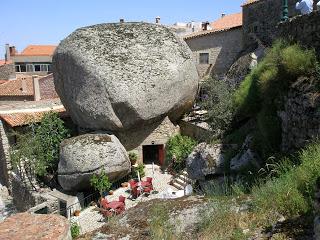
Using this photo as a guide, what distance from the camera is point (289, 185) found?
515 cm

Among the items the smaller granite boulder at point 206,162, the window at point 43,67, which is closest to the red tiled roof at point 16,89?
the window at point 43,67

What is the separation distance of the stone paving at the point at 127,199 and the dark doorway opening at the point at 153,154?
736 millimetres

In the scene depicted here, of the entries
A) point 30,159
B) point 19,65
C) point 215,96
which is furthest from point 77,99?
point 19,65

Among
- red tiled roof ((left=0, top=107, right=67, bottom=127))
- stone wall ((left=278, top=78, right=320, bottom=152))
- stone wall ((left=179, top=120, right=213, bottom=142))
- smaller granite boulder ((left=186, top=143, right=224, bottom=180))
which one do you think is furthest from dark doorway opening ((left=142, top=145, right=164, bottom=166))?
stone wall ((left=278, top=78, right=320, bottom=152))

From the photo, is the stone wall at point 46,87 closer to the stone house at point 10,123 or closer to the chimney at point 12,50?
the stone house at point 10,123

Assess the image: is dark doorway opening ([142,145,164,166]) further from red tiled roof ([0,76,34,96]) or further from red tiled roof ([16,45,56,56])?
red tiled roof ([16,45,56,56])

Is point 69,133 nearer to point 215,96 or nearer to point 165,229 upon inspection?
point 215,96

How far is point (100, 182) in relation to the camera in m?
17.5

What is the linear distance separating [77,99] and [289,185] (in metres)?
16.2

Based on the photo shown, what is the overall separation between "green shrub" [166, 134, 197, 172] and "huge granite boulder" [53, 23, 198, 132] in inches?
59.1

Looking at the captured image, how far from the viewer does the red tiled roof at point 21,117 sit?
21353mm

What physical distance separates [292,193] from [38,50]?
52735mm

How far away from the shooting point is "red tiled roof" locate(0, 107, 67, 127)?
21.4 meters

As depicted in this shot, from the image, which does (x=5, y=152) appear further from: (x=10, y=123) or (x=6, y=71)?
(x=6, y=71)
